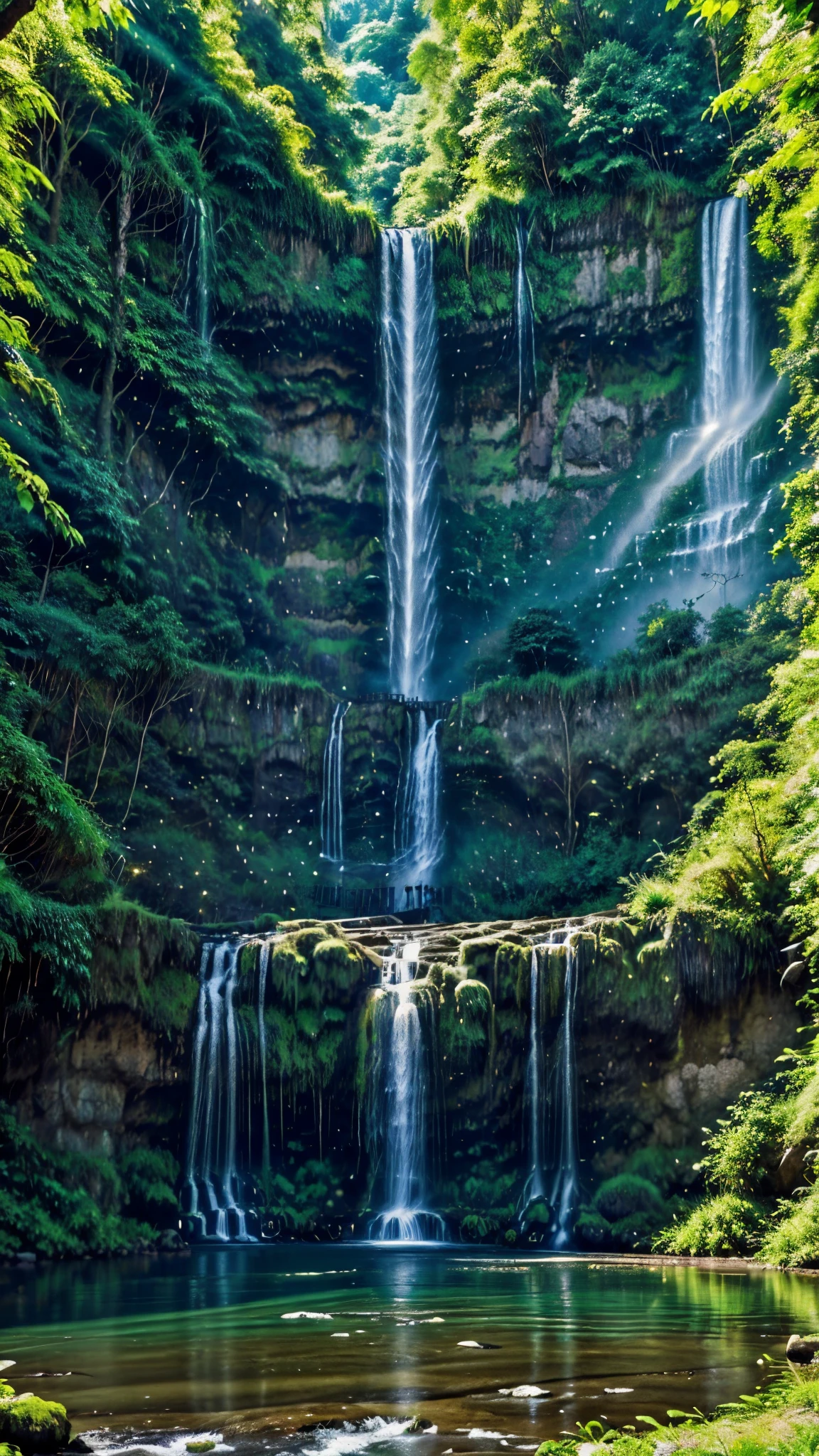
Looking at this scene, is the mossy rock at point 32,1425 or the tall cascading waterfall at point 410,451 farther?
the tall cascading waterfall at point 410,451

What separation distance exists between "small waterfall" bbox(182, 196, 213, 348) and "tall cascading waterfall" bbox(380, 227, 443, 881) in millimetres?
5909

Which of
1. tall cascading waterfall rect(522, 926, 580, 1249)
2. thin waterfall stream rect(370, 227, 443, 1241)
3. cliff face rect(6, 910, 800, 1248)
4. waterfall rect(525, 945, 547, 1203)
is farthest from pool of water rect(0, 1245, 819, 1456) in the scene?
thin waterfall stream rect(370, 227, 443, 1241)

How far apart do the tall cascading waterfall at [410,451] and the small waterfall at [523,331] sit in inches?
94.0

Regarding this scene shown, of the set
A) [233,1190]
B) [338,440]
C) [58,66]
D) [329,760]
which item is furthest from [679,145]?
[233,1190]

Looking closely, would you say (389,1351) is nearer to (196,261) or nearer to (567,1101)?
(567,1101)

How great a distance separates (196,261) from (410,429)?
7.75 meters

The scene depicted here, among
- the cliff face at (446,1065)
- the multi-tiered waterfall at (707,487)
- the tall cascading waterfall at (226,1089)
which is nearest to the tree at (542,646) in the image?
the multi-tiered waterfall at (707,487)

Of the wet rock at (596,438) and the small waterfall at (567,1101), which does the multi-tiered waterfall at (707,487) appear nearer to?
the wet rock at (596,438)

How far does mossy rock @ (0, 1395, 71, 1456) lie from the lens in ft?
15.7

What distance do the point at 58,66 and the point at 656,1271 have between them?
950 inches

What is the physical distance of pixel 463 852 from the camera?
29.0m

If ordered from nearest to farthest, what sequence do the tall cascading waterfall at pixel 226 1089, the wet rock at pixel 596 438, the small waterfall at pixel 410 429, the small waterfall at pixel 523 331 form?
the tall cascading waterfall at pixel 226 1089, the wet rock at pixel 596 438, the small waterfall at pixel 410 429, the small waterfall at pixel 523 331

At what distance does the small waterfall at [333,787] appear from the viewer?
29.4m

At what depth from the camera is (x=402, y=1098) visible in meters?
18.5
